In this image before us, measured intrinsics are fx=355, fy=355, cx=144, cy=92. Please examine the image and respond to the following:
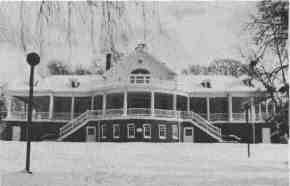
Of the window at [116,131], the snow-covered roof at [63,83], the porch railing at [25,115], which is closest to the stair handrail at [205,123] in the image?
the window at [116,131]

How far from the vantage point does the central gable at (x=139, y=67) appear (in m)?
4.69

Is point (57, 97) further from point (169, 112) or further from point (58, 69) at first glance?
point (169, 112)

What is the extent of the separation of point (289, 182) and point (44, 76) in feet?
10.2

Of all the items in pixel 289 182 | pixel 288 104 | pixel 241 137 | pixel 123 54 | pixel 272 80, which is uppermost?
pixel 123 54

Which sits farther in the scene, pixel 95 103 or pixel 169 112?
pixel 169 112

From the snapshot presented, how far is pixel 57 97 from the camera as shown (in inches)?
204

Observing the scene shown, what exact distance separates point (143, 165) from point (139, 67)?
3672 millimetres

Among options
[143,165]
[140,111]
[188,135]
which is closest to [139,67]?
[140,111]

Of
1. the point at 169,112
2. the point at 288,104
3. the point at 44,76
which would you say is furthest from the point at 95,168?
the point at 169,112

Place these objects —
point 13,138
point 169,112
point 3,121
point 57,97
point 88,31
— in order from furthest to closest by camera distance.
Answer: point 169,112, point 57,97, point 3,121, point 13,138, point 88,31

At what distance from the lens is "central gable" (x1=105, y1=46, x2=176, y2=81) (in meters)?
4.69

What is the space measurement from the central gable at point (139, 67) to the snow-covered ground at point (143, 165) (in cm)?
109

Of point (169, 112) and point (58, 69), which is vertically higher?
point (58, 69)

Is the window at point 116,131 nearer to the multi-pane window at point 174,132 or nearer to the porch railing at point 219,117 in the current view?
the multi-pane window at point 174,132
